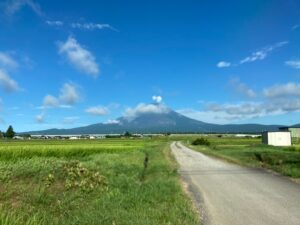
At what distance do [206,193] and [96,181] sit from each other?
12.5 ft

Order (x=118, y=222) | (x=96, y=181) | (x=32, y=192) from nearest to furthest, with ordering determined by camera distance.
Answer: (x=118, y=222) → (x=32, y=192) → (x=96, y=181)

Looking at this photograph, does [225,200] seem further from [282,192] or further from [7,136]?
[7,136]

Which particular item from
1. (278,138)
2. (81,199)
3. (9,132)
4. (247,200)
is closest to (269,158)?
(247,200)

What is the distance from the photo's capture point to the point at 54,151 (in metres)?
41.2

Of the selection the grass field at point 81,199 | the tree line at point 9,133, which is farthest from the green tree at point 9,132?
the grass field at point 81,199

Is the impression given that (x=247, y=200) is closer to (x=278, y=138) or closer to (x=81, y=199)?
(x=81, y=199)

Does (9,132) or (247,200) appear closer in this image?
(247,200)

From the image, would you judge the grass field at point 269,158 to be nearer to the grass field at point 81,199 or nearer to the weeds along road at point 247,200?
the weeds along road at point 247,200

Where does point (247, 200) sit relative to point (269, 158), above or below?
below

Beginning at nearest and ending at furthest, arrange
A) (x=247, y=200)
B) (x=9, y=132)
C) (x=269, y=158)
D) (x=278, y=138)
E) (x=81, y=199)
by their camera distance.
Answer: (x=247, y=200), (x=81, y=199), (x=269, y=158), (x=278, y=138), (x=9, y=132)

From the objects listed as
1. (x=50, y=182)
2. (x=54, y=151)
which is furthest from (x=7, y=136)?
(x=50, y=182)

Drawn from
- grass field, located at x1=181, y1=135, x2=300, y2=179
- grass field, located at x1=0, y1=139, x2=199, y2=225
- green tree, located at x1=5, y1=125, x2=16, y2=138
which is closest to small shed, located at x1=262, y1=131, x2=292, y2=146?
grass field, located at x1=181, y1=135, x2=300, y2=179

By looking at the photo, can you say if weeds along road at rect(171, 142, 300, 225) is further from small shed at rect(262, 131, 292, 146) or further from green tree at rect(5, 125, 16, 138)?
green tree at rect(5, 125, 16, 138)

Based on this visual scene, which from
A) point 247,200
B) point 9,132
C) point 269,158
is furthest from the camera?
point 9,132
